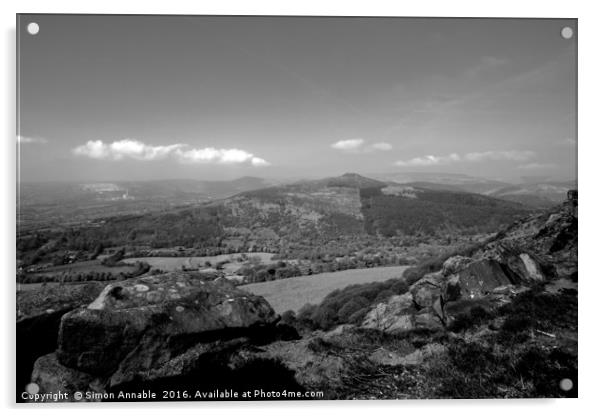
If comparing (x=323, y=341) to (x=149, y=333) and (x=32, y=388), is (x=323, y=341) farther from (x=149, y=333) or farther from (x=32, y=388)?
(x=32, y=388)

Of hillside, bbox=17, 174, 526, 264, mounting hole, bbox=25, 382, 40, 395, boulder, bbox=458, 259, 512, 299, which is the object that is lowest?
mounting hole, bbox=25, 382, 40, 395

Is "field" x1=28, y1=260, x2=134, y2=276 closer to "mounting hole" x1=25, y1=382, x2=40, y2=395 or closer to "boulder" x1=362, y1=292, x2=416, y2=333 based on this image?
"mounting hole" x1=25, y1=382, x2=40, y2=395

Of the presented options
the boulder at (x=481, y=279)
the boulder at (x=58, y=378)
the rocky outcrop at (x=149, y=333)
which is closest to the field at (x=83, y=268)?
the rocky outcrop at (x=149, y=333)

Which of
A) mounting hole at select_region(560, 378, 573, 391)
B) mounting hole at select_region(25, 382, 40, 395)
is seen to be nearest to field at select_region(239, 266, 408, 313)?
mounting hole at select_region(560, 378, 573, 391)

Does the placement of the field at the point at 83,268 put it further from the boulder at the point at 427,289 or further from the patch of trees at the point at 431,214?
the boulder at the point at 427,289

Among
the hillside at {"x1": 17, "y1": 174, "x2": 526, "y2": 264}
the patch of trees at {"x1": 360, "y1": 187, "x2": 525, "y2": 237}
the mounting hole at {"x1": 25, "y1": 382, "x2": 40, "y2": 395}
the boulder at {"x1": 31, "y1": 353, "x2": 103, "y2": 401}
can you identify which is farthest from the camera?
the patch of trees at {"x1": 360, "y1": 187, "x2": 525, "y2": 237}

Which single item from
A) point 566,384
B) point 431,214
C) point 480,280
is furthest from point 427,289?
point 566,384

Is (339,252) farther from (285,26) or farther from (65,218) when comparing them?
(65,218)
